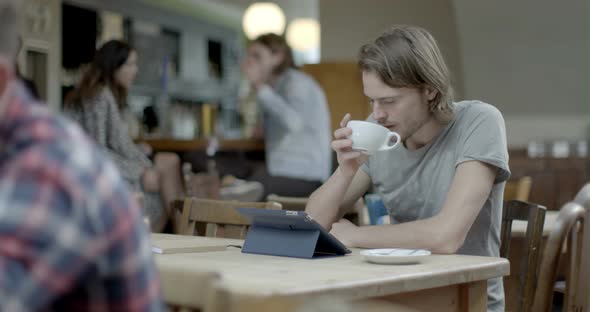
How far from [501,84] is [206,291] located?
23.4ft

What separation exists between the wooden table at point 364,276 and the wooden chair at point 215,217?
488mm

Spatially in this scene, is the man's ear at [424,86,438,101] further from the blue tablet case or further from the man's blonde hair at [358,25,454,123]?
the blue tablet case

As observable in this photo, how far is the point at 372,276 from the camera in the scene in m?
1.58

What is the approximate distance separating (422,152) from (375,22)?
209 inches

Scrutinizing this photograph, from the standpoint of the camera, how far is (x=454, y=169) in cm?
228

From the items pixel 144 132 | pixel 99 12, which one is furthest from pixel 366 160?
pixel 99 12

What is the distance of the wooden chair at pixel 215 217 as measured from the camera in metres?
2.50

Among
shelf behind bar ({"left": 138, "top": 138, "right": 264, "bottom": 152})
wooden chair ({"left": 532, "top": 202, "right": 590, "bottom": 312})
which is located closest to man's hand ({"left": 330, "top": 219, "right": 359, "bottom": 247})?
wooden chair ({"left": 532, "top": 202, "right": 590, "bottom": 312})

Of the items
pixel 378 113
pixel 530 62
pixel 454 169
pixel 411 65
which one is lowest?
pixel 454 169

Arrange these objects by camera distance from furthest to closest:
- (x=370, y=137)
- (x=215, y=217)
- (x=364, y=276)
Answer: (x=215, y=217) < (x=370, y=137) < (x=364, y=276)

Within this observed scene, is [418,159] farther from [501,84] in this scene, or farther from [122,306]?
[501,84]

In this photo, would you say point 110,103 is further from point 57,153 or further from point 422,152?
point 57,153

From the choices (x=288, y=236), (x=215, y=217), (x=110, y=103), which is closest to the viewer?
(x=288, y=236)

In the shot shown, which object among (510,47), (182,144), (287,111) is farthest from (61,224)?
(510,47)
